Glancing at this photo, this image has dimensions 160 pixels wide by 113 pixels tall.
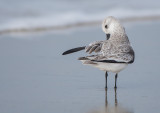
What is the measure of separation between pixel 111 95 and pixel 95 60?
0.49m

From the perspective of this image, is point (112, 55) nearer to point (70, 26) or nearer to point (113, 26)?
point (113, 26)

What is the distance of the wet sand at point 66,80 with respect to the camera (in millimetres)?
6402

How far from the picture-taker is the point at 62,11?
14.4m

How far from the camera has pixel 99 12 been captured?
1488 cm

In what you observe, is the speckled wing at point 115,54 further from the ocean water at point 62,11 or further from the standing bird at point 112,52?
A: the ocean water at point 62,11

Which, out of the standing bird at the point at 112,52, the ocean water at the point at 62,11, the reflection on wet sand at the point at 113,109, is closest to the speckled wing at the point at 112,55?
the standing bird at the point at 112,52

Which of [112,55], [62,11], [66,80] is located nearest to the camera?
[112,55]

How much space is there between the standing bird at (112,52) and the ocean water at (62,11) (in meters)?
4.95

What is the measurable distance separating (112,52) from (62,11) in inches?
Result: 290

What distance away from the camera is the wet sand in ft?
21.0

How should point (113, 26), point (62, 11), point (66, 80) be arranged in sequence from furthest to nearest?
point (62, 11) → point (113, 26) → point (66, 80)

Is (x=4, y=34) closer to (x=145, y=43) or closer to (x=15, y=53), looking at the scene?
(x=15, y=53)

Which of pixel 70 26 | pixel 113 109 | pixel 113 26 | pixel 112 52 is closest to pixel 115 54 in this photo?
pixel 112 52

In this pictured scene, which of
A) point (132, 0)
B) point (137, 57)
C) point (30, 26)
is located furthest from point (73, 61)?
point (132, 0)
